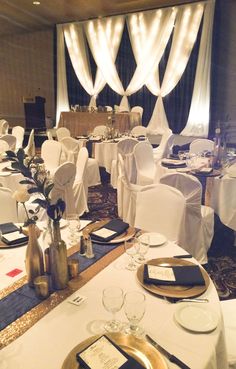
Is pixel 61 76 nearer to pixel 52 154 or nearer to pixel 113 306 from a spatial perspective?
pixel 52 154

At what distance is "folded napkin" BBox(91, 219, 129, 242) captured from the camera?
5.55 ft

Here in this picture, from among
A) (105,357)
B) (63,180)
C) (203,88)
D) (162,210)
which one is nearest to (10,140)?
(63,180)

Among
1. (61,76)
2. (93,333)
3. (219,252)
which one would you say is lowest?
(219,252)

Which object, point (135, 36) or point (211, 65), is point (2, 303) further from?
point (135, 36)

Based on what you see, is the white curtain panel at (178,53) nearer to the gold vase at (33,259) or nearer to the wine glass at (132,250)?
the wine glass at (132,250)

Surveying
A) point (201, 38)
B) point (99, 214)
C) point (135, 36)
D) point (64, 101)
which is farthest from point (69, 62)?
point (99, 214)

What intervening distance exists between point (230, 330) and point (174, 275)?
14.2 inches

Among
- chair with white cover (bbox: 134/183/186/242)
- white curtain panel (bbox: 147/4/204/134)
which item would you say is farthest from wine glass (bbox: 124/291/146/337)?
white curtain panel (bbox: 147/4/204/134)

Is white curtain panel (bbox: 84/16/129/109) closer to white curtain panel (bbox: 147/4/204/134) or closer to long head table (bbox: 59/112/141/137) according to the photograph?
white curtain panel (bbox: 147/4/204/134)

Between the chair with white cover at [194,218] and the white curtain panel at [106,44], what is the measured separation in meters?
6.78

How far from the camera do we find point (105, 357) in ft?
3.10

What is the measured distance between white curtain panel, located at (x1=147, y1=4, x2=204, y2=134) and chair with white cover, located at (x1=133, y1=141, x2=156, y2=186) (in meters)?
4.18

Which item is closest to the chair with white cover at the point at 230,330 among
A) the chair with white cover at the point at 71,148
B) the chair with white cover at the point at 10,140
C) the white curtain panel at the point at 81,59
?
the chair with white cover at the point at 71,148

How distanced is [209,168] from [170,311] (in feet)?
7.58
